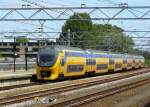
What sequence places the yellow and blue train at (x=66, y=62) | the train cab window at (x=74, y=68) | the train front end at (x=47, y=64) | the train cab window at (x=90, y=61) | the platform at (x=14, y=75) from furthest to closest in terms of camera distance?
the train cab window at (x=90, y=61) < the train cab window at (x=74, y=68) < the platform at (x=14, y=75) < the yellow and blue train at (x=66, y=62) < the train front end at (x=47, y=64)

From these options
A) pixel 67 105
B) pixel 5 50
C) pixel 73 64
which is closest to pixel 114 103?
pixel 67 105

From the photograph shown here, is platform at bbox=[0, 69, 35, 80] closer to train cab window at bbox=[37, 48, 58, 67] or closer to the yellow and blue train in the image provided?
the yellow and blue train

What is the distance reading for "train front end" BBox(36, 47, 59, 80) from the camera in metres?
33.7

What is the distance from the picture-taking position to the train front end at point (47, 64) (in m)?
33.7

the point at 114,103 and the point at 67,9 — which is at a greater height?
the point at 67,9

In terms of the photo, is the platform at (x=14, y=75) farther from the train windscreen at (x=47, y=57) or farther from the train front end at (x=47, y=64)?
the train windscreen at (x=47, y=57)

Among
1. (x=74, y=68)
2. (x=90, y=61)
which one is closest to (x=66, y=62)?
(x=74, y=68)

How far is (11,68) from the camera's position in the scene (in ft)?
177

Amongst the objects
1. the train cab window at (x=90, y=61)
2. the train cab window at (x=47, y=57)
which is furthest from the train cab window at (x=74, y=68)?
the train cab window at (x=47, y=57)

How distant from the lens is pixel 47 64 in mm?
34000

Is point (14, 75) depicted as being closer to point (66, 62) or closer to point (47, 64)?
point (47, 64)

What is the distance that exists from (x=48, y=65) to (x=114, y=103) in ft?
46.6

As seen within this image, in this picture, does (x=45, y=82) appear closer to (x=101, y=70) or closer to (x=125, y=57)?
(x=101, y=70)

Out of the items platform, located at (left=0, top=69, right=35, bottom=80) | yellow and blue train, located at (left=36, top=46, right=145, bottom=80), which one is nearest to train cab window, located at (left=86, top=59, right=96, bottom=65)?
yellow and blue train, located at (left=36, top=46, right=145, bottom=80)
